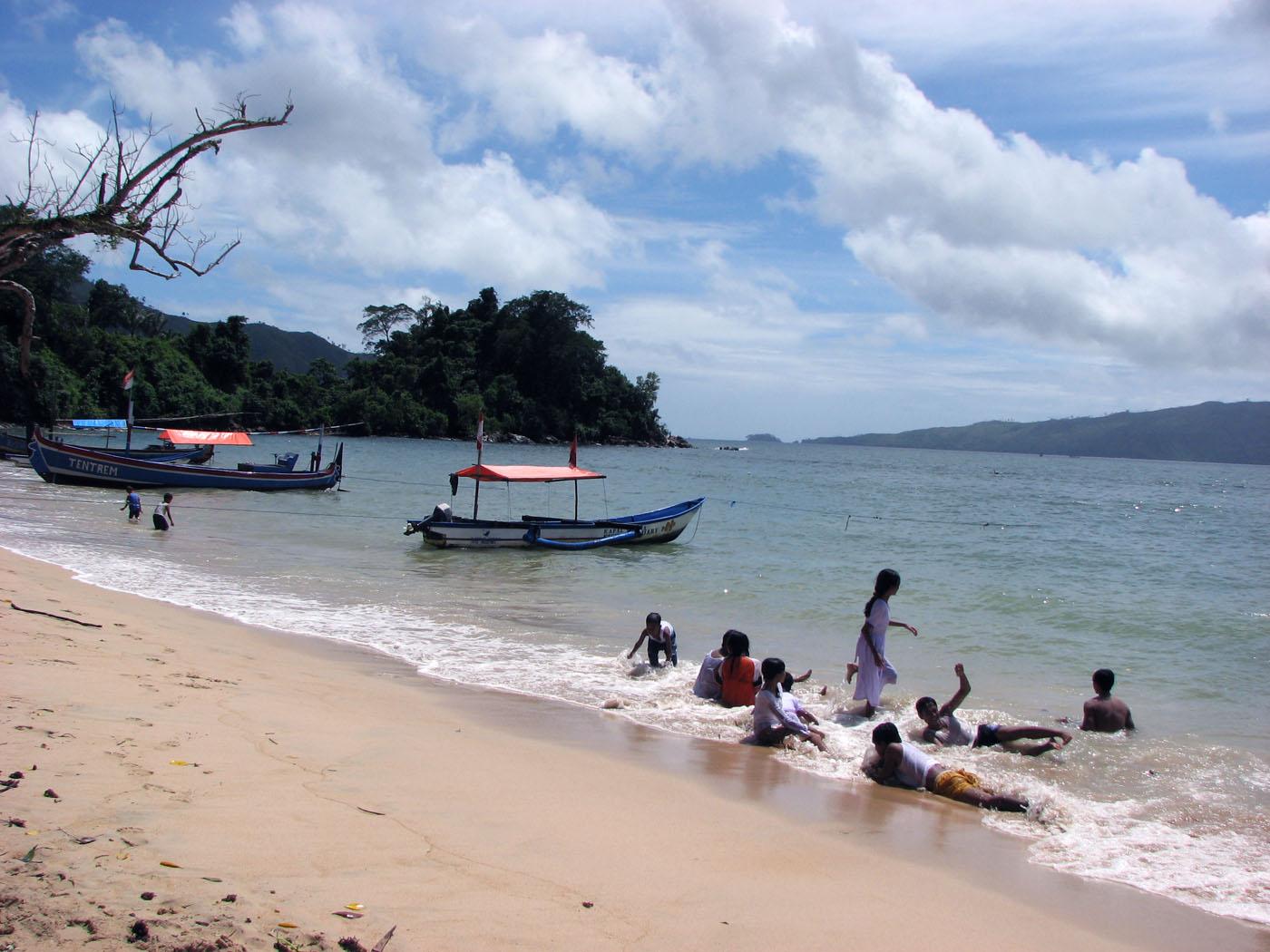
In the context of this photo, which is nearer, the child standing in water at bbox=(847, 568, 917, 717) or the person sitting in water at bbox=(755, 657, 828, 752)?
the person sitting in water at bbox=(755, 657, 828, 752)

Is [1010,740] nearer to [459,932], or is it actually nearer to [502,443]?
[459,932]

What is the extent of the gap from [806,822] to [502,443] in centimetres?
9203

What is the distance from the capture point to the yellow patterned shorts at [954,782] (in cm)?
699

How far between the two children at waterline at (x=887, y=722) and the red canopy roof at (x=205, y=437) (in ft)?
90.8

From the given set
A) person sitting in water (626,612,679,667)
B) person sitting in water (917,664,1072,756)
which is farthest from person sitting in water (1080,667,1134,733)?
person sitting in water (626,612,679,667)

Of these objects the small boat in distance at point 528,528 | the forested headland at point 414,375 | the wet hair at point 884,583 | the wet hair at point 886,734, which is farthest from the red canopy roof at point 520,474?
the forested headland at point 414,375

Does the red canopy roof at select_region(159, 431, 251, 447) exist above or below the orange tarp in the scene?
above

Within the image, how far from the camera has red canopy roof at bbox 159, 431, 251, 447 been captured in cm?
3209

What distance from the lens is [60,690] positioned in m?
6.20

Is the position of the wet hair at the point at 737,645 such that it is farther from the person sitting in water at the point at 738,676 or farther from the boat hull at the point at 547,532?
the boat hull at the point at 547,532

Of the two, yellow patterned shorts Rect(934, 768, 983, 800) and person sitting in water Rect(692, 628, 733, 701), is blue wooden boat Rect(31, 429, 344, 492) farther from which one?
yellow patterned shorts Rect(934, 768, 983, 800)

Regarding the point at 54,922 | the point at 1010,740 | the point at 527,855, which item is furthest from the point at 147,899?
the point at 1010,740

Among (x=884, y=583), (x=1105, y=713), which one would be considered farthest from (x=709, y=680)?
(x=1105, y=713)

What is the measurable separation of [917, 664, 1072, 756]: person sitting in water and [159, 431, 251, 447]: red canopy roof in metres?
29.4
